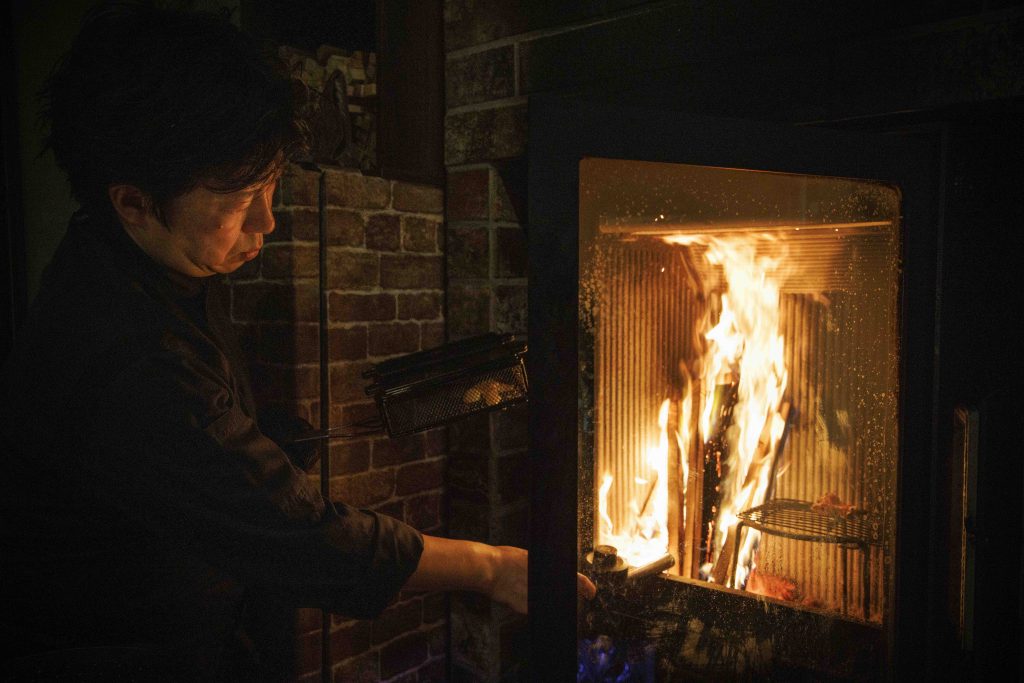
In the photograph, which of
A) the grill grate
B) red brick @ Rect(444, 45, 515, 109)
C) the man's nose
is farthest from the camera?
red brick @ Rect(444, 45, 515, 109)

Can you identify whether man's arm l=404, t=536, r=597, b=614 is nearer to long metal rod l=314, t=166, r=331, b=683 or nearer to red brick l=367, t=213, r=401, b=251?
Result: long metal rod l=314, t=166, r=331, b=683

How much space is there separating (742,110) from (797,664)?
1288 mm

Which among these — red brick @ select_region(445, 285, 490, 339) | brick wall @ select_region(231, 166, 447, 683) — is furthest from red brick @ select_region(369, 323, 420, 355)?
red brick @ select_region(445, 285, 490, 339)

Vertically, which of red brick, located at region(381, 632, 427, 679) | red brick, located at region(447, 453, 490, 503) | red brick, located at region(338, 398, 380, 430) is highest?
red brick, located at region(338, 398, 380, 430)

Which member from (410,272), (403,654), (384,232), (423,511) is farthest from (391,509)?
(384,232)

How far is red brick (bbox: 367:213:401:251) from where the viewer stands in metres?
1.95

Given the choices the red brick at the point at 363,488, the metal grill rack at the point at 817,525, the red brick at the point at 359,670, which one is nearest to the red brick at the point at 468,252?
the red brick at the point at 363,488

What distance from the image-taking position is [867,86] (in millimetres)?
1484

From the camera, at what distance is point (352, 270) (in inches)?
75.2

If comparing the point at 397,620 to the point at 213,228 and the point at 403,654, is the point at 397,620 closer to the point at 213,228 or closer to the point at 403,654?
the point at 403,654

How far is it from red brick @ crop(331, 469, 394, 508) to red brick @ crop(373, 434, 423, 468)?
1.2 inches

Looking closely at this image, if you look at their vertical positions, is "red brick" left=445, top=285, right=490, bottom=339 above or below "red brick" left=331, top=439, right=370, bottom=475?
above

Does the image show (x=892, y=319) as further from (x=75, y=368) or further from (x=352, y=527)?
(x=75, y=368)

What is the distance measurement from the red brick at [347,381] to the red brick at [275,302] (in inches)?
5.7
